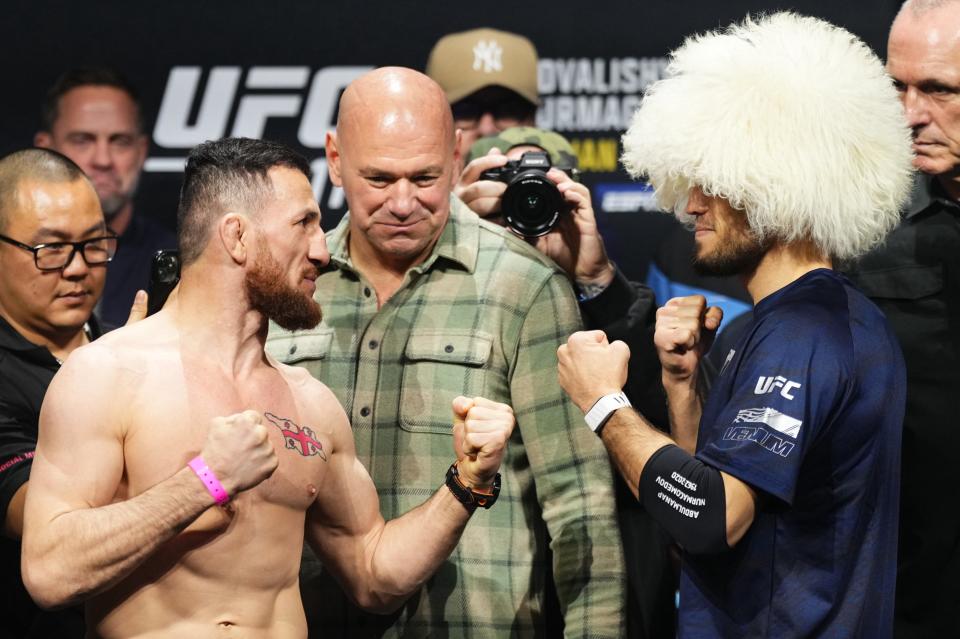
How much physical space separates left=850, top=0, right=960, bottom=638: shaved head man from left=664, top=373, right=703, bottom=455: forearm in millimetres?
684

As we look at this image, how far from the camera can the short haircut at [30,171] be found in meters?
2.96

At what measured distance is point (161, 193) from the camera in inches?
156

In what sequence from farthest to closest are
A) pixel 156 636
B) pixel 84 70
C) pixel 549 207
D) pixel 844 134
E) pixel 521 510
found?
pixel 84 70 < pixel 549 207 < pixel 521 510 < pixel 844 134 < pixel 156 636

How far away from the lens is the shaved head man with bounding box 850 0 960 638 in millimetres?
2869

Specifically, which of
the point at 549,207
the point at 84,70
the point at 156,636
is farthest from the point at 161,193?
the point at 156,636

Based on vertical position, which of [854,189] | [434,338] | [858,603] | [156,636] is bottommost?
[156,636]

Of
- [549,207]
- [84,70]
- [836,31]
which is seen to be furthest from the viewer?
[84,70]

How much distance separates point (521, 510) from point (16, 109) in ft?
7.29

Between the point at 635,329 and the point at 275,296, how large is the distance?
1.02 m

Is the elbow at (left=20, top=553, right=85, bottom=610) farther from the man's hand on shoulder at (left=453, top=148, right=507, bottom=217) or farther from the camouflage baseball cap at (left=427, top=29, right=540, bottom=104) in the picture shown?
the camouflage baseball cap at (left=427, top=29, right=540, bottom=104)

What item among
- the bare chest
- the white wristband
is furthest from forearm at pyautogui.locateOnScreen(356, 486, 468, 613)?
the white wristband

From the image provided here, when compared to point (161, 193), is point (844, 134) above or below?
below

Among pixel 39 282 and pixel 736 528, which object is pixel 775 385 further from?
pixel 39 282

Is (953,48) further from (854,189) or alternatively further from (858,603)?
(858,603)
